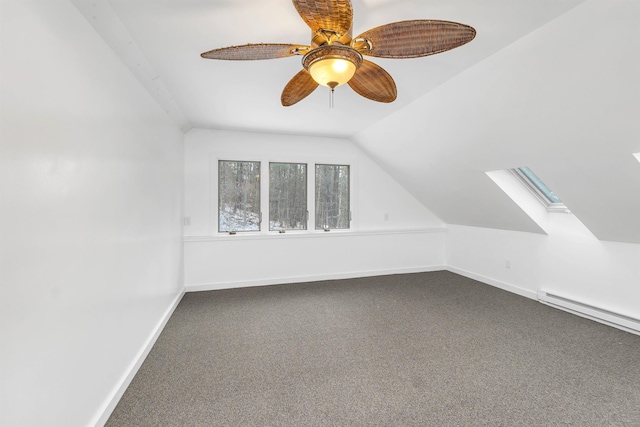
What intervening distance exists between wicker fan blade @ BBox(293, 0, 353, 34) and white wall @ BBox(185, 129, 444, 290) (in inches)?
121

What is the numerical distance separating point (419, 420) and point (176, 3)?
2567mm


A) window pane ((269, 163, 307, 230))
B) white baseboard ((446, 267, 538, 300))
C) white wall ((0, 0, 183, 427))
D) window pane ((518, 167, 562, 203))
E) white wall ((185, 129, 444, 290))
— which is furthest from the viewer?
window pane ((269, 163, 307, 230))

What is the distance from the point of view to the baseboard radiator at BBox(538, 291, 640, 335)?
107 inches

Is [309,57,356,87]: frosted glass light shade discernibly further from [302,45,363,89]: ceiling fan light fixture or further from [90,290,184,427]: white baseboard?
[90,290,184,427]: white baseboard

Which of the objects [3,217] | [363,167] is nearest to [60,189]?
[3,217]

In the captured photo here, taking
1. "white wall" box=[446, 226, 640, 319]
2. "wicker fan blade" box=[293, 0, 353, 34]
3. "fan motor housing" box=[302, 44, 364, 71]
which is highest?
"wicker fan blade" box=[293, 0, 353, 34]

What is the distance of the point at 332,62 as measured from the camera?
4.52 feet

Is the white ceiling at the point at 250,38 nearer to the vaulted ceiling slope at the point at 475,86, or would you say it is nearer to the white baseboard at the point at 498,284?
the vaulted ceiling slope at the point at 475,86

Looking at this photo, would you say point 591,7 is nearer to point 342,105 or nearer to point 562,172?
point 562,172

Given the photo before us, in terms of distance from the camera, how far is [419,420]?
1.65 m

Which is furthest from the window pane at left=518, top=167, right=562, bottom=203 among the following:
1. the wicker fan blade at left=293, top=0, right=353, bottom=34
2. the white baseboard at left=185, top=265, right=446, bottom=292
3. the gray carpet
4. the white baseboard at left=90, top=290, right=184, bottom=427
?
the white baseboard at left=90, top=290, right=184, bottom=427

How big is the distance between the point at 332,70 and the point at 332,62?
0.12 feet

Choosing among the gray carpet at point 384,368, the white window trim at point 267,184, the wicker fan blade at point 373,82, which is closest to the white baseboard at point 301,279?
the gray carpet at point 384,368

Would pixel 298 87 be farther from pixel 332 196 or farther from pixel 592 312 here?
pixel 592 312
